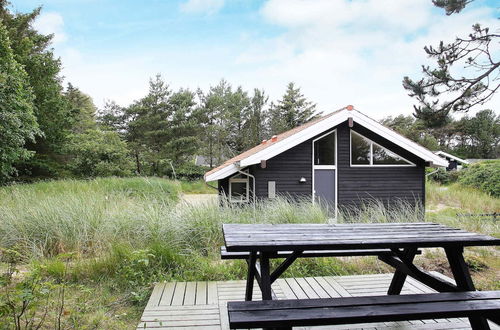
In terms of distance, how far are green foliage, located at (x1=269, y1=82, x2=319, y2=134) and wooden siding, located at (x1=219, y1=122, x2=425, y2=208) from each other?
74.4 feet

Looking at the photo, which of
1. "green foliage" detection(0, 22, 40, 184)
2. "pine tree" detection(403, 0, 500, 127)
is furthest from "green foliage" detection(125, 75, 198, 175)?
"pine tree" detection(403, 0, 500, 127)

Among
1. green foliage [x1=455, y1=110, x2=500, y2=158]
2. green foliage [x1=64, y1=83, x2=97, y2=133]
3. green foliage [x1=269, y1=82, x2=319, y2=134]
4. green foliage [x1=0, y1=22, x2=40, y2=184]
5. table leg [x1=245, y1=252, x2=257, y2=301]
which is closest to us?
table leg [x1=245, y1=252, x2=257, y2=301]

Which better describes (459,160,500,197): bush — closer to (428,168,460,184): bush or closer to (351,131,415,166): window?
(428,168,460,184): bush

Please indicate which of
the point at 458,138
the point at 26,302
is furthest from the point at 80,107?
the point at 458,138

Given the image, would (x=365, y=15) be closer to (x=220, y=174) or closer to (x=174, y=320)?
(x=220, y=174)

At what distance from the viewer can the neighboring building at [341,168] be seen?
35.3ft

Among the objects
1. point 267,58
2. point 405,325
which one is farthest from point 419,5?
point 267,58

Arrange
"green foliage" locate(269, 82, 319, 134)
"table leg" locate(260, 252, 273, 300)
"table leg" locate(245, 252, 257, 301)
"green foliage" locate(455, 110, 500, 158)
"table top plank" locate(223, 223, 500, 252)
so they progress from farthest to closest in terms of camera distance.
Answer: "green foliage" locate(455, 110, 500, 158) < "green foliage" locate(269, 82, 319, 134) < "table leg" locate(245, 252, 257, 301) < "table leg" locate(260, 252, 273, 300) < "table top plank" locate(223, 223, 500, 252)

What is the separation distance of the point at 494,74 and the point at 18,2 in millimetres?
24117

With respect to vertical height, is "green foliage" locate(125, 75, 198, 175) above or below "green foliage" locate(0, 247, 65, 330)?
above

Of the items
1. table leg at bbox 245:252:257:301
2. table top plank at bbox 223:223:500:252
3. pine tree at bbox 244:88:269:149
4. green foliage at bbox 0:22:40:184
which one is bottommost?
table leg at bbox 245:252:257:301

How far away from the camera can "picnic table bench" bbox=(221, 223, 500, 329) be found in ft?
5.88

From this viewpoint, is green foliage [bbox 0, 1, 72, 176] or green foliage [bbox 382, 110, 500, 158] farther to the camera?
green foliage [bbox 382, 110, 500, 158]

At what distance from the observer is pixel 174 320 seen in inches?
101
